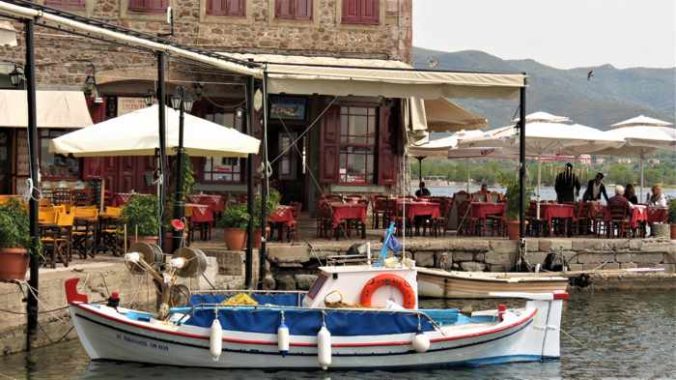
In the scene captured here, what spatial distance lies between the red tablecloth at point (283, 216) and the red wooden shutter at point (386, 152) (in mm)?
4266

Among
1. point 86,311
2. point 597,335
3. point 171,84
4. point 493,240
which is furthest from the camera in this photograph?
point 171,84

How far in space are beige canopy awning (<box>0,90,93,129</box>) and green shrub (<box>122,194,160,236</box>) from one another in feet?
15.8

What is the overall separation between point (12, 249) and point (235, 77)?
455 inches

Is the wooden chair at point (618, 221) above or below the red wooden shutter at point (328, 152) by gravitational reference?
below

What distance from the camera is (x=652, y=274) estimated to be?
23.5 m

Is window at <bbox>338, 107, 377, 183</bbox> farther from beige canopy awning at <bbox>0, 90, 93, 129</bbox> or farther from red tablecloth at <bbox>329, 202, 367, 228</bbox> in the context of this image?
beige canopy awning at <bbox>0, 90, 93, 129</bbox>

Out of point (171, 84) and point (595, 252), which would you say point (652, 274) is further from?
point (171, 84)

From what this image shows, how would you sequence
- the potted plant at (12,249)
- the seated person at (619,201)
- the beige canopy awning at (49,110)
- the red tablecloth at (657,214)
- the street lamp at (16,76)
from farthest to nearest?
1. the red tablecloth at (657,214)
2. the seated person at (619,201)
3. the beige canopy awning at (49,110)
4. the street lamp at (16,76)
5. the potted plant at (12,249)

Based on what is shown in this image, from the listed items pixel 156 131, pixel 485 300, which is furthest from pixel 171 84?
pixel 485 300

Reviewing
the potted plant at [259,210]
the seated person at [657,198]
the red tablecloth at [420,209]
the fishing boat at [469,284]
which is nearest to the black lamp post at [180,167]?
the potted plant at [259,210]

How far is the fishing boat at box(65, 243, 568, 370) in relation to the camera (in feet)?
45.8

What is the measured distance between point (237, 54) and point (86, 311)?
12004 mm

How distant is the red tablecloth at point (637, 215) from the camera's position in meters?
23.8

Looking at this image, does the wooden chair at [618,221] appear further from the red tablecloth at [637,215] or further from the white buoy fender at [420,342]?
the white buoy fender at [420,342]
